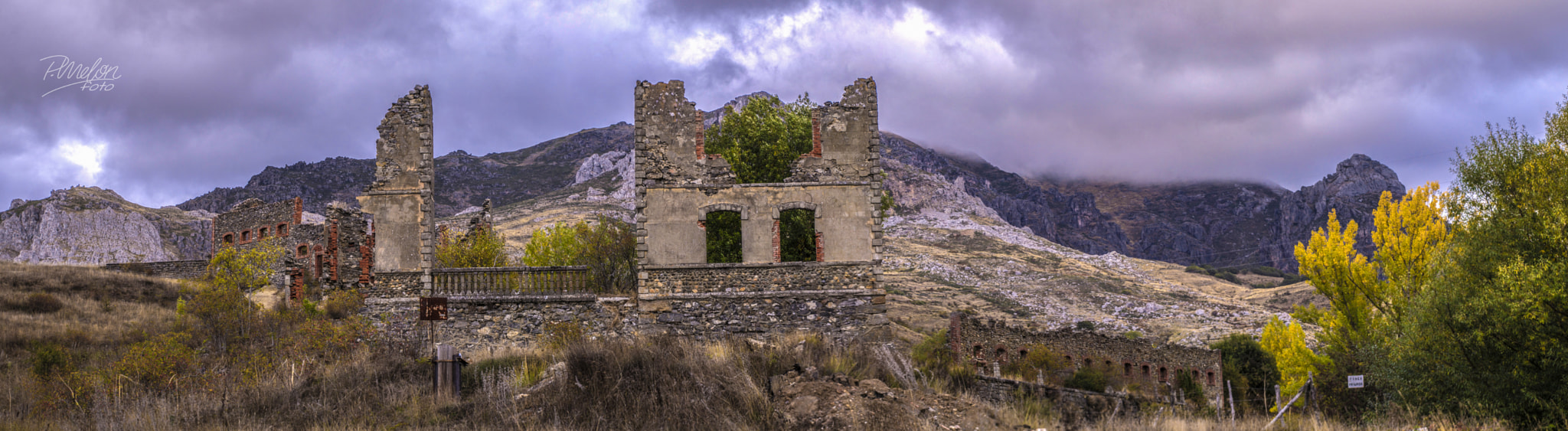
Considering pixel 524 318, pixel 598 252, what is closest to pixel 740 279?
pixel 524 318

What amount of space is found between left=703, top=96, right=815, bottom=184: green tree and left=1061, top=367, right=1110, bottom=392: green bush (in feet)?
47.4

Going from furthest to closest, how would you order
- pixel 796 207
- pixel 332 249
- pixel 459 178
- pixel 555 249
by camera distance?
pixel 459 178
pixel 555 249
pixel 332 249
pixel 796 207

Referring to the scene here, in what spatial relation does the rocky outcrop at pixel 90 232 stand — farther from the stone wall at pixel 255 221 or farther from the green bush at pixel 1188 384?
the green bush at pixel 1188 384

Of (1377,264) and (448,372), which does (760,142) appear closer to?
(448,372)

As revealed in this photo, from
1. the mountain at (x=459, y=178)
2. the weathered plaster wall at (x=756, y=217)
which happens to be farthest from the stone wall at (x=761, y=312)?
the mountain at (x=459, y=178)

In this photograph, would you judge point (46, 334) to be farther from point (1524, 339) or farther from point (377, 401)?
point (1524, 339)

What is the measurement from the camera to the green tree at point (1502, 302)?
1458cm

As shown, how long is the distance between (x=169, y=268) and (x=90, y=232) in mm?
37071

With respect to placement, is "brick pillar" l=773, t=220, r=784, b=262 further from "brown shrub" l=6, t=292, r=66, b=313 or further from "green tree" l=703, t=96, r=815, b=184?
"brown shrub" l=6, t=292, r=66, b=313

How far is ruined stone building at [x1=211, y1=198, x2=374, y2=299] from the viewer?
23203 millimetres

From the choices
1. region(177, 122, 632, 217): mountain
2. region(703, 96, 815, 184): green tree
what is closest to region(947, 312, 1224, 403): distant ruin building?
region(703, 96, 815, 184): green tree

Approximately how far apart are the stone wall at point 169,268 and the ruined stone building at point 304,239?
6.51 feet

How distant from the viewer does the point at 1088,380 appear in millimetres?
33781

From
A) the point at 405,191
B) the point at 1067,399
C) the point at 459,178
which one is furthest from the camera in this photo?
the point at 459,178
